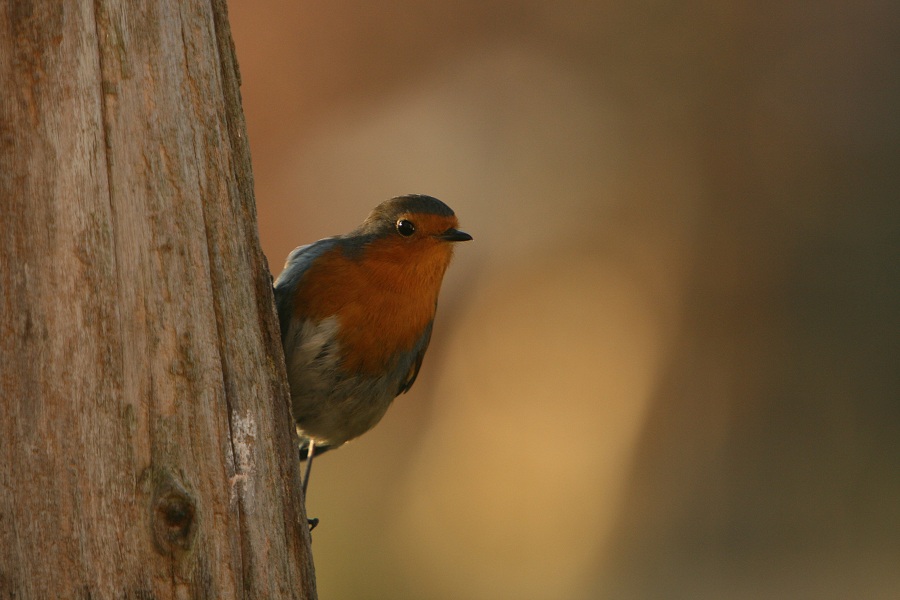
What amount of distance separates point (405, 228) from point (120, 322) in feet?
6.42

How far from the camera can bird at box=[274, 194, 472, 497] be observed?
358 cm

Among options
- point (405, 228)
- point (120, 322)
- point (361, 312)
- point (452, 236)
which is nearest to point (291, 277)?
point (361, 312)

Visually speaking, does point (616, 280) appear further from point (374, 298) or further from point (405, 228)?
point (374, 298)

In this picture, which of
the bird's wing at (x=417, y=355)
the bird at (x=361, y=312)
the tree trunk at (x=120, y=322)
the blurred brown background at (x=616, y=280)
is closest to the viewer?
the tree trunk at (x=120, y=322)

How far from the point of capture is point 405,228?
13.1ft

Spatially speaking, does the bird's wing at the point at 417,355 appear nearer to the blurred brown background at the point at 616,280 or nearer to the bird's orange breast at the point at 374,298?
the bird's orange breast at the point at 374,298

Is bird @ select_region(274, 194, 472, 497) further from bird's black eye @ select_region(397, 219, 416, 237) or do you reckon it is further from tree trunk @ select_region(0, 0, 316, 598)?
tree trunk @ select_region(0, 0, 316, 598)

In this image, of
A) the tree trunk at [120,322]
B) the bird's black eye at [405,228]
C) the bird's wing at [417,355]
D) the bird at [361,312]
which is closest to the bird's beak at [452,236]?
the bird at [361,312]

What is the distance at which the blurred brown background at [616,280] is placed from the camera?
7656 millimetres

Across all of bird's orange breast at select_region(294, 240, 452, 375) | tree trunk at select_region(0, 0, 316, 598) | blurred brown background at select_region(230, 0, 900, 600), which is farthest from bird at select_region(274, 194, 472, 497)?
blurred brown background at select_region(230, 0, 900, 600)

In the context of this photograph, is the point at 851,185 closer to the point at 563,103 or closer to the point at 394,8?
the point at 563,103

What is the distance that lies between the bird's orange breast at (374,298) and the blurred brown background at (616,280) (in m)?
4.05

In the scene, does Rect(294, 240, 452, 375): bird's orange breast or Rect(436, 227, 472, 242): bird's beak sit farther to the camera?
Rect(436, 227, 472, 242): bird's beak

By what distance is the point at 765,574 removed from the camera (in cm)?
744
